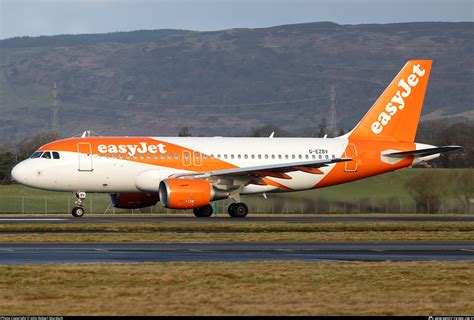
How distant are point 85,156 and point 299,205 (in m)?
12.2

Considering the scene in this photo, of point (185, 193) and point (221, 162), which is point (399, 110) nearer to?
point (221, 162)

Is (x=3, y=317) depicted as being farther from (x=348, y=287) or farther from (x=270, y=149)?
(x=270, y=149)

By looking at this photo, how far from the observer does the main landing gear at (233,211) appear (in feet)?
161

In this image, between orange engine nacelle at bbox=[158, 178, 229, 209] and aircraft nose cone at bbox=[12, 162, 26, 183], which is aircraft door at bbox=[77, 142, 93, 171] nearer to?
aircraft nose cone at bbox=[12, 162, 26, 183]

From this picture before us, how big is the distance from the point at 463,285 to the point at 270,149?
31.2 meters

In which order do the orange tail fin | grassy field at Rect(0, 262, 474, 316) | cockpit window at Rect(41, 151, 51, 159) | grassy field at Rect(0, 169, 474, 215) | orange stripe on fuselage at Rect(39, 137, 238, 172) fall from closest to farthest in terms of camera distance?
grassy field at Rect(0, 262, 474, 316) < cockpit window at Rect(41, 151, 51, 159) < orange stripe on fuselage at Rect(39, 137, 238, 172) < the orange tail fin < grassy field at Rect(0, 169, 474, 215)

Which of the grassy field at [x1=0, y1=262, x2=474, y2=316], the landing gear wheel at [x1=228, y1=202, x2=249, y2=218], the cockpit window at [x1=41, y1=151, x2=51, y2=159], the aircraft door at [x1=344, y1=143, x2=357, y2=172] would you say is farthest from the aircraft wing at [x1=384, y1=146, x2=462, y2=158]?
the grassy field at [x1=0, y1=262, x2=474, y2=316]

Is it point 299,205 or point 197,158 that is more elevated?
point 197,158

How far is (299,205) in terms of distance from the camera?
55156 millimetres

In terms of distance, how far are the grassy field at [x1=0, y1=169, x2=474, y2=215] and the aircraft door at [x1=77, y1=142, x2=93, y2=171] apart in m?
10.4

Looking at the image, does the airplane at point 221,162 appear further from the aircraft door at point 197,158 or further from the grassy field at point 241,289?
the grassy field at point 241,289

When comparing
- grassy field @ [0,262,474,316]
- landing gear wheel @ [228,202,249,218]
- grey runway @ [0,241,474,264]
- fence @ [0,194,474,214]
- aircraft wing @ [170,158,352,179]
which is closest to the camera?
grassy field @ [0,262,474,316]

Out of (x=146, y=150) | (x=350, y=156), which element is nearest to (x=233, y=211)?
(x=146, y=150)

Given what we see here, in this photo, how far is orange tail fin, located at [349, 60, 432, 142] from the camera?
53344mm
